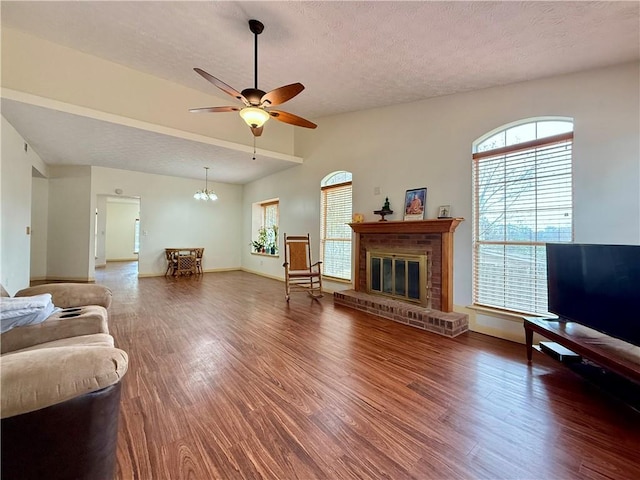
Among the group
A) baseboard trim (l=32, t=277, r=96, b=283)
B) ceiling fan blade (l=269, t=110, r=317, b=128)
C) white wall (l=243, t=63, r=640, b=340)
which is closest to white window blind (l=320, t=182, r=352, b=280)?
white wall (l=243, t=63, r=640, b=340)

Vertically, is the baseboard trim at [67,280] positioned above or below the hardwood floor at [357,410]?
above

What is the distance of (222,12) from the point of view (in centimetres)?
252

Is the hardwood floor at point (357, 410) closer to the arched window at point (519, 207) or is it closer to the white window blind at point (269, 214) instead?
the arched window at point (519, 207)

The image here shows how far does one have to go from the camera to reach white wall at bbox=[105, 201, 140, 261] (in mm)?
10984

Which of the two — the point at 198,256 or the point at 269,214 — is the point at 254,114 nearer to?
the point at 269,214

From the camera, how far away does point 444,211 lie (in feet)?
11.6

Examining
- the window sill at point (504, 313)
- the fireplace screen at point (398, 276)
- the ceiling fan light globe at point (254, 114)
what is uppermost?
the ceiling fan light globe at point (254, 114)

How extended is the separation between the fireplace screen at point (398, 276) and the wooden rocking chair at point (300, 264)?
1089 millimetres

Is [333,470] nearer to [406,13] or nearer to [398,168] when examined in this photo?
[406,13]

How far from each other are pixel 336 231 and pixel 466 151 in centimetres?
257

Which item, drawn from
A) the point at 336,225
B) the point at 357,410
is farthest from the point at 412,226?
the point at 357,410

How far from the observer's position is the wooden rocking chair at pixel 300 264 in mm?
4884

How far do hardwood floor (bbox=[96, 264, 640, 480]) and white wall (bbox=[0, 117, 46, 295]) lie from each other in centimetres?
241

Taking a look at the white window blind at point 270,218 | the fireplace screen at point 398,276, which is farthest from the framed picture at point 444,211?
the white window blind at point 270,218
